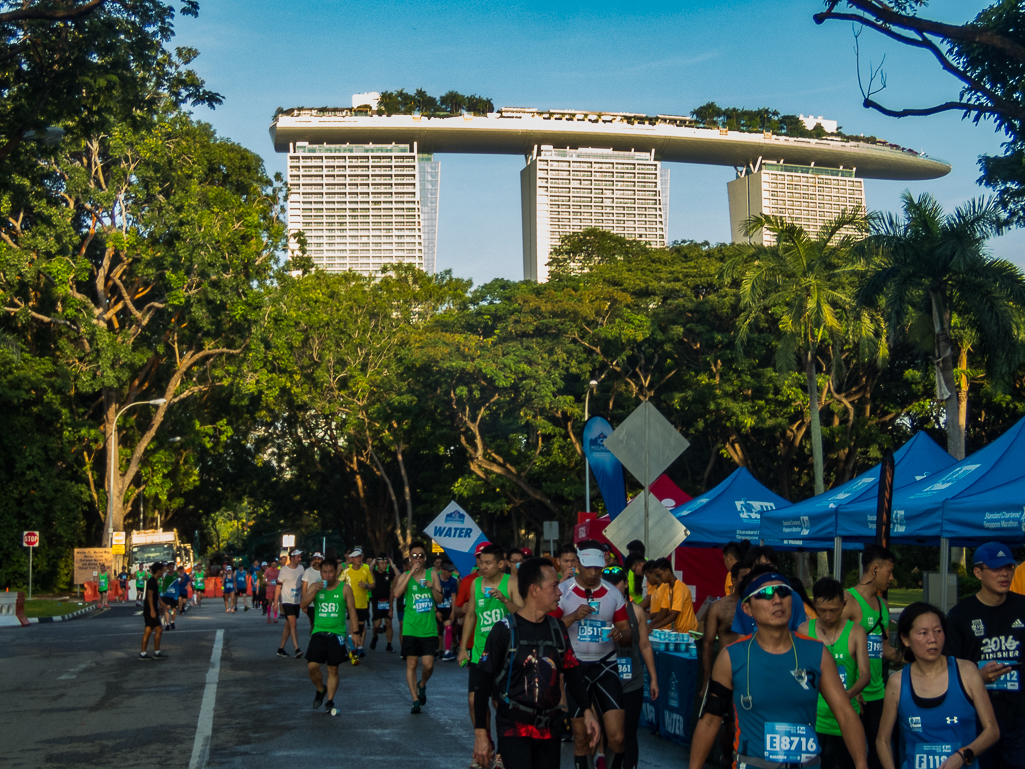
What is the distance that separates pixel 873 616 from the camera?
755 centimetres

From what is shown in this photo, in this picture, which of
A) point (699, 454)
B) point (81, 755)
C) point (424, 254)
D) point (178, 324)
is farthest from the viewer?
point (424, 254)

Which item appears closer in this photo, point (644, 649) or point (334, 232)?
point (644, 649)

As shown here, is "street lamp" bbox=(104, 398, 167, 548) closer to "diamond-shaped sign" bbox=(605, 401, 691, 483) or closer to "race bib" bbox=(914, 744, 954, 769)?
"diamond-shaped sign" bbox=(605, 401, 691, 483)

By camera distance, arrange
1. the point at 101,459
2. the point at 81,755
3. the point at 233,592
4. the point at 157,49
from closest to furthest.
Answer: the point at 81,755, the point at 157,49, the point at 233,592, the point at 101,459

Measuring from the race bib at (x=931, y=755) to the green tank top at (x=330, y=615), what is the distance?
796 centimetres

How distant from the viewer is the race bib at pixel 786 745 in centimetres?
466

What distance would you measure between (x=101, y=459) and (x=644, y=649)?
4826cm

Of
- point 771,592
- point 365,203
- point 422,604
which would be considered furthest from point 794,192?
point 771,592

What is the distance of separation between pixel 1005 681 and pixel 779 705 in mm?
2374

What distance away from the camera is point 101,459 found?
172 feet

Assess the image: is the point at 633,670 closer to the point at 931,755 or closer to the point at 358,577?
the point at 931,755

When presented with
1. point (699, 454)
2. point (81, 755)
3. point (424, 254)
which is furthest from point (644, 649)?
point (424, 254)

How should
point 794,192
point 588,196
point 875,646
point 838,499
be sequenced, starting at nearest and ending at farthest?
point 875,646, point 838,499, point 588,196, point 794,192

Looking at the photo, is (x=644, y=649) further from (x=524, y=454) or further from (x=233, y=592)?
(x=524, y=454)
